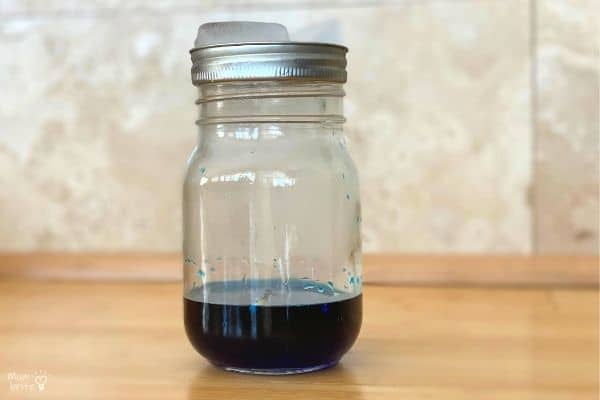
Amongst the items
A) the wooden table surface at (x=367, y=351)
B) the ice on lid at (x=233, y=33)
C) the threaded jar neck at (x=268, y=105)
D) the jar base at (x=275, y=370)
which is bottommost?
the wooden table surface at (x=367, y=351)

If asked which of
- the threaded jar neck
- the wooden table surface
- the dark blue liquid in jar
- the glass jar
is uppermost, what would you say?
the threaded jar neck

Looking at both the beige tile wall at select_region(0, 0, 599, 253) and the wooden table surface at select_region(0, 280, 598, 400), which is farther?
the beige tile wall at select_region(0, 0, 599, 253)

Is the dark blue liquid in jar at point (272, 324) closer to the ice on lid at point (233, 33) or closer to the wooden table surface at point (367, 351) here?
the wooden table surface at point (367, 351)

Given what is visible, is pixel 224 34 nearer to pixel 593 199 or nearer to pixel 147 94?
pixel 147 94

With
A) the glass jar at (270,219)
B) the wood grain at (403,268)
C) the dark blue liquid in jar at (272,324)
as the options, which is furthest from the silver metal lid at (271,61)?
the wood grain at (403,268)

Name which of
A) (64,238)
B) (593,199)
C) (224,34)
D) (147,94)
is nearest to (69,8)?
(147,94)

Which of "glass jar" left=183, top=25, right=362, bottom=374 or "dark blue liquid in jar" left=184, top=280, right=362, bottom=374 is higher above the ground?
"glass jar" left=183, top=25, right=362, bottom=374

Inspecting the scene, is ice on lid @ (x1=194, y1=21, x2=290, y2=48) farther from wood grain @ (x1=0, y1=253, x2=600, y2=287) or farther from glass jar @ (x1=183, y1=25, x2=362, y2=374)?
wood grain @ (x1=0, y1=253, x2=600, y2=287)

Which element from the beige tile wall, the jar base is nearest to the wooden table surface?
the jar base
